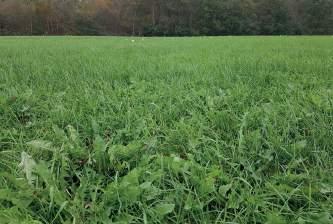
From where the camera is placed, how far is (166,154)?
1480mm

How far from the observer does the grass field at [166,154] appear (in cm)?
107

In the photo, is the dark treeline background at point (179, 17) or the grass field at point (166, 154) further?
the dark treeline background at point (179, 17)

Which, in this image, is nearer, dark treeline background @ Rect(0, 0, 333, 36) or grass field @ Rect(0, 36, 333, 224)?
grass field @ Rect(0, 36, 333, 224)

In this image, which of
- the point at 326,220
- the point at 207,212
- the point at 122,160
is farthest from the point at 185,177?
the point at 326,220

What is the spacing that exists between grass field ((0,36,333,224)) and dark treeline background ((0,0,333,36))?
3981 cm

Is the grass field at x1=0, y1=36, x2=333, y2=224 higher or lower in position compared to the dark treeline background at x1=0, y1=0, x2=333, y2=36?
lower

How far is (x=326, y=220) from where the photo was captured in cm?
100

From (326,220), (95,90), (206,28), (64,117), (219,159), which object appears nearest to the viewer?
(326,220)

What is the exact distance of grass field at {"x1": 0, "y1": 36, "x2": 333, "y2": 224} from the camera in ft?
3.52

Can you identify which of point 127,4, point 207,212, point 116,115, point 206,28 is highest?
point 127,4

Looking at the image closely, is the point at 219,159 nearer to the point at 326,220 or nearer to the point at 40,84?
the point at 326,220

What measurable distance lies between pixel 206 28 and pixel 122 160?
42.4 metres

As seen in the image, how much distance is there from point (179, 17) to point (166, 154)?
43873 millimetres

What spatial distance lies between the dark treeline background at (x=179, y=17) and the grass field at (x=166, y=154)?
1567 inches
